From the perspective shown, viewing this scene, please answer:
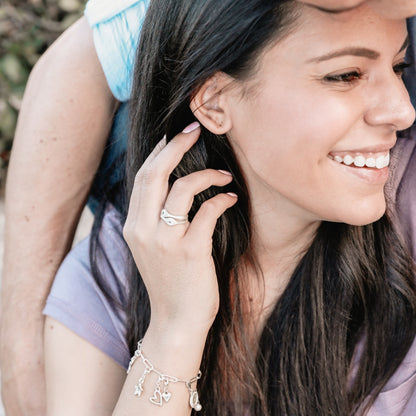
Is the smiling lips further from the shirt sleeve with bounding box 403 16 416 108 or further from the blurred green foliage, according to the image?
the blurred green foliage

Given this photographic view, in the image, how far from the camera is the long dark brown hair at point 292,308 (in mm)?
1932

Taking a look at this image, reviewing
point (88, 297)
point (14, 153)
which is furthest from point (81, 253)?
point (14, 153)

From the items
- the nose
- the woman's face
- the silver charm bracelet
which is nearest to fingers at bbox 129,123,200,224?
the woman's face

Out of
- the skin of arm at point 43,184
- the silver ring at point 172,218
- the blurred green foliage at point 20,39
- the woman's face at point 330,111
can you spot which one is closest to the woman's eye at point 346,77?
the woman's face at point 330,111

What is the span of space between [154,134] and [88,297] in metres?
0.51

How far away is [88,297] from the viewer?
2086 mm

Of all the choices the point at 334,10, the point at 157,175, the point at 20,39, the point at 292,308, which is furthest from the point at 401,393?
the point at 20,39

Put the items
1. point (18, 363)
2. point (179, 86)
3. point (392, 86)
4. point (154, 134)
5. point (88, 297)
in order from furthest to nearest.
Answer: point (18, 363) → point (88, 297) → point (154, 134) → point (179, 86) → point (392, 86)

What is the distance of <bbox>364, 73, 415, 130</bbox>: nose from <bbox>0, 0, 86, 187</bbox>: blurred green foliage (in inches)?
129

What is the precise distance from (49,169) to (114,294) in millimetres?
450

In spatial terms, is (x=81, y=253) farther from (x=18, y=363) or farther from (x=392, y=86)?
(x=392, y=86)

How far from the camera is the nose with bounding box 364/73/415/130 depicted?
5.39 ft

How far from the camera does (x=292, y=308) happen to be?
204 centimetres

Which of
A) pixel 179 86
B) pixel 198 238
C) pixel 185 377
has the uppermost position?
pixel 179 86
